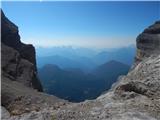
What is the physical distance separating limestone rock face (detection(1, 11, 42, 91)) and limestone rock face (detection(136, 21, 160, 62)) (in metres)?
28.1

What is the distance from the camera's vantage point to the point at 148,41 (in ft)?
278

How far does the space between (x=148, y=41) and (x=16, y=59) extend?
128 feet

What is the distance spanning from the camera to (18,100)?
90.3 ft

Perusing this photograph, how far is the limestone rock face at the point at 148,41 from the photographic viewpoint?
82312 mm

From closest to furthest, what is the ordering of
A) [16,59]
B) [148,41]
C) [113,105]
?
[113,105] < [16,59] < [148,41]

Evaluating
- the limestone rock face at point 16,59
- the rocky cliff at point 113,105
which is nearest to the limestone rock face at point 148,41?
the limestone rock face at point 16,59

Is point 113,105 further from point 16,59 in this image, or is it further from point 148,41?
point 148,41

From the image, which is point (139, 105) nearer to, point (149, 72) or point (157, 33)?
point (149, 72)

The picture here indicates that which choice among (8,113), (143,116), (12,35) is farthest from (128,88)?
(12,35)

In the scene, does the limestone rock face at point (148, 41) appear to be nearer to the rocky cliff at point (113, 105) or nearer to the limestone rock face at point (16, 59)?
the limestone rock face at point (16, 59)

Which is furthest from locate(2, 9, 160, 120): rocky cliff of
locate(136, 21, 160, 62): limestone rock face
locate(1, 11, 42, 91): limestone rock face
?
locate(136, 21, 160, 62): limestone rock face

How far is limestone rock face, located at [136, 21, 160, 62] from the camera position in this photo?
8231 centimetres

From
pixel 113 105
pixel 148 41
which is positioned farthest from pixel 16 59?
pixel 113 105

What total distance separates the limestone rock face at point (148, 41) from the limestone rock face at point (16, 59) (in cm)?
2814
